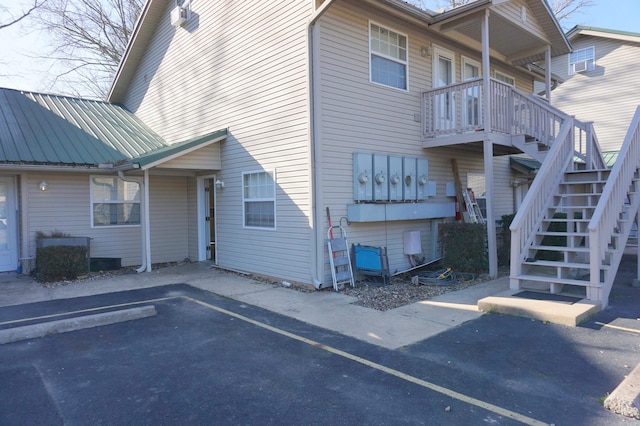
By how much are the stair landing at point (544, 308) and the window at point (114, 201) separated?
9108mm

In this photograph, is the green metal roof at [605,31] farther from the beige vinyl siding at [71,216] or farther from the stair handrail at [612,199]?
the beige vinyl siding at [71,216]

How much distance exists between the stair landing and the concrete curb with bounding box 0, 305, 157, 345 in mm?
5170

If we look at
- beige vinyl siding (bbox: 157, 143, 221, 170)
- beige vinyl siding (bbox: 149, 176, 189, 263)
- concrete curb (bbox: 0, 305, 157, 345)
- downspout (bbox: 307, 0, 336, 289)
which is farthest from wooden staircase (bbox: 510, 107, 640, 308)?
beige vinyl siding (bbox: 149, 176, 189, 263)

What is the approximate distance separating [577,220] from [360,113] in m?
4.48

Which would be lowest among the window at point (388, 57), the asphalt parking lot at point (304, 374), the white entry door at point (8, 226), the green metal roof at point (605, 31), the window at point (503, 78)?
the asphalt parking lot at point (304, 374)

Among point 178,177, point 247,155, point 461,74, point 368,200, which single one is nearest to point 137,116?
point 178,177

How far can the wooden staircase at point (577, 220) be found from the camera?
255 inches

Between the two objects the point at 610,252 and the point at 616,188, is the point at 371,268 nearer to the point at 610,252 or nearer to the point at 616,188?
the point at 610,252

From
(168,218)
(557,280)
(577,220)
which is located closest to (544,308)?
(557,280)

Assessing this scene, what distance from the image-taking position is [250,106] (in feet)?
30.8

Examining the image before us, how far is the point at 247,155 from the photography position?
9508mm

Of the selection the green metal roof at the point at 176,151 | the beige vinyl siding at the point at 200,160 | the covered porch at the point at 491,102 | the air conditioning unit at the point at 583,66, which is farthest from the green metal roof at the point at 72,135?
the air conditioning unit at the point at 583,66

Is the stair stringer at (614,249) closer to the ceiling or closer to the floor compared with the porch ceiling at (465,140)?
closer to the floor

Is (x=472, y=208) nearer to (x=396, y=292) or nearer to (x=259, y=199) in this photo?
(x=396, y=292)
